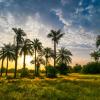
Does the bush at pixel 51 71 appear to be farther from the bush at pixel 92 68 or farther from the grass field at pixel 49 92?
the grass field at pixel 49 92

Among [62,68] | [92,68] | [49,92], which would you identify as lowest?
[49,92]

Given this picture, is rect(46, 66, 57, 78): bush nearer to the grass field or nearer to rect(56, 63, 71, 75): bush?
rect(56, 63, 71, 75): bush

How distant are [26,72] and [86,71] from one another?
4663 cm

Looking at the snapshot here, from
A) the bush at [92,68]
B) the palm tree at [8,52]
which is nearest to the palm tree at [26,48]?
the palm tree at [8,52]

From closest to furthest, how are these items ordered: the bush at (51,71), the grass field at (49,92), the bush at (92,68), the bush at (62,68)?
the grass field at (49,92)
the bush at (51,71)
the bush at (62,68)
the bush at (92,68)

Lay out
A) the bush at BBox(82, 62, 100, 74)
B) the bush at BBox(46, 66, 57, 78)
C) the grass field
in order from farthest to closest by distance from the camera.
Answer: 1. the bush at BBox(82, 62, 100, 74)
2. the bush at BBox(46, 66, 57, 78)
3. the grass field

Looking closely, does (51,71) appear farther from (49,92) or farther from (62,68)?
(49,92)

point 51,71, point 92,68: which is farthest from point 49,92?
point 92,68

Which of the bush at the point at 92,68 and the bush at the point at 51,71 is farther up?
the bush at the point at 92,68

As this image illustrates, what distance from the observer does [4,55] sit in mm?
87688

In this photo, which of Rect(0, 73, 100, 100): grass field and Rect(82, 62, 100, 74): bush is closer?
Rect(0, 73, 100, 100): grass field

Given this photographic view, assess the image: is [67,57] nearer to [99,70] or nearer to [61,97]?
[99,70]

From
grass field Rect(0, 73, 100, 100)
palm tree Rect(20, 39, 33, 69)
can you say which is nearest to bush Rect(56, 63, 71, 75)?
palm tree Rect(20, 39, 33, 69)

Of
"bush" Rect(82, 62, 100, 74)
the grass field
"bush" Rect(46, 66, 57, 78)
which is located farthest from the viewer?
"bush" Rect(82, 62, 100, 74)
